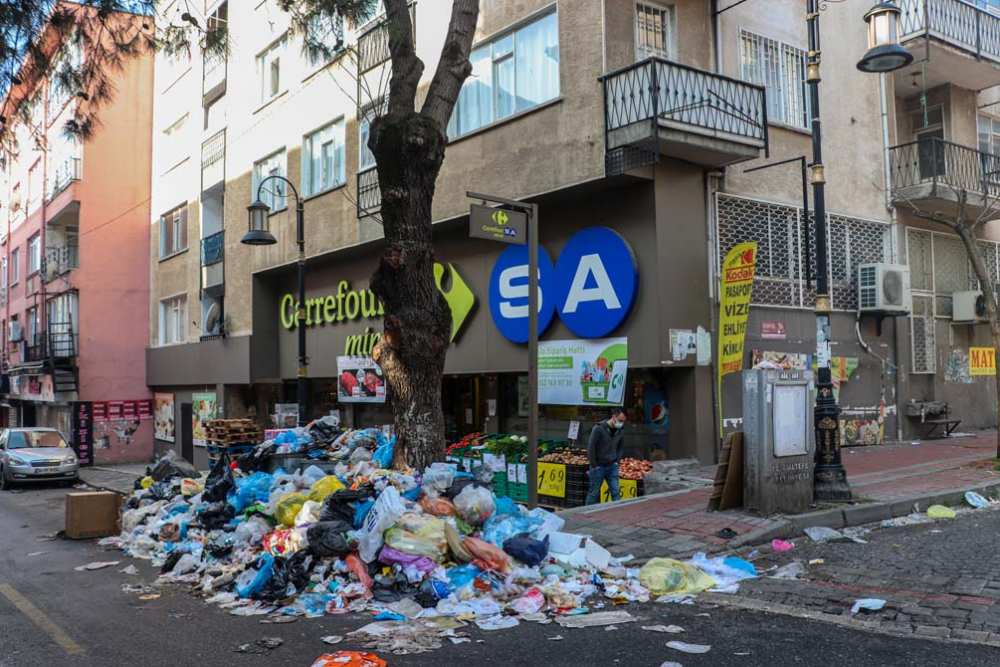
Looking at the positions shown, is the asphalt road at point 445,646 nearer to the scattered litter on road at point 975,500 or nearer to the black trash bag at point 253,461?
the black trash bag at point 253,461

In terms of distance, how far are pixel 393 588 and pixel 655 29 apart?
10.3 meters

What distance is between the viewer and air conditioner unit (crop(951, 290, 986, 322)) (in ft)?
57.0

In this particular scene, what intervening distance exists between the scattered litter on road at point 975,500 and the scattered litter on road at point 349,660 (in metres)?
8.07

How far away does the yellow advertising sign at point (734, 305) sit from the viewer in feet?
39.9

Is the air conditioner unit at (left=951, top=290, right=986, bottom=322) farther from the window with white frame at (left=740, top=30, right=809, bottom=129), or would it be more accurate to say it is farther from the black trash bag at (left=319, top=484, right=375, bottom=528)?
the black trash bag at (left=319, top=484, right=375, bottom=528)

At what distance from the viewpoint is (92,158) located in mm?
30266

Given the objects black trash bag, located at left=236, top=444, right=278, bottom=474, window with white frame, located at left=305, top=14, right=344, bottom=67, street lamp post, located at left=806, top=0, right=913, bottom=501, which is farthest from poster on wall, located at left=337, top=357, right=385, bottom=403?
street lamp post, located at left=806, top=0, right=913, bottom=501

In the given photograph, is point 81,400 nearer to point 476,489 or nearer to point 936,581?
point 476,489

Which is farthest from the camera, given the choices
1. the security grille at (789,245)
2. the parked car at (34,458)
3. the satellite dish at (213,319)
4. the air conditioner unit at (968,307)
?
the satellite dish at (213,319)

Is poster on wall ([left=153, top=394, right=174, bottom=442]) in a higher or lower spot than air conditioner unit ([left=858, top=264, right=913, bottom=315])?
lower

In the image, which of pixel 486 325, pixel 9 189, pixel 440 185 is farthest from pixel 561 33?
pixel 9 189

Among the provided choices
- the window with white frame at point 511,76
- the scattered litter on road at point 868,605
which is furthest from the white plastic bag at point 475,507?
the window with white frame at point 511,76

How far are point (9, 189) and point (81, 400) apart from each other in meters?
19.8

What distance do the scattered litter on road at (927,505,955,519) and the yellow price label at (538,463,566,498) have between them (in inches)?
207
